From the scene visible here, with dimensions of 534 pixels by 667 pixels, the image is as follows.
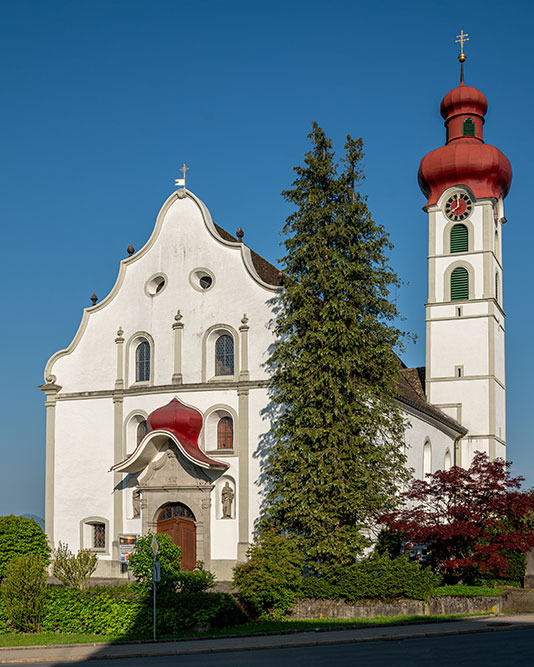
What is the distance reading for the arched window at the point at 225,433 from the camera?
102 ft

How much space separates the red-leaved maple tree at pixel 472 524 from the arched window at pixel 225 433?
6.56 meters

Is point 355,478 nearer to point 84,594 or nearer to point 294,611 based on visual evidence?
point 294,611

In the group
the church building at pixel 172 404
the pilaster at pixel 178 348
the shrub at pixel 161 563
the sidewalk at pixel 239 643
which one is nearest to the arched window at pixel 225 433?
the church building at pixel 172 404

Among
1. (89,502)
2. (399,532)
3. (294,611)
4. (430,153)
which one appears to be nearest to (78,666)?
(294,611)

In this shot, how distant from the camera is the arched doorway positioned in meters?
30.3

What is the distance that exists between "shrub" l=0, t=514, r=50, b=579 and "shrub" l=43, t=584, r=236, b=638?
9087 millimetres

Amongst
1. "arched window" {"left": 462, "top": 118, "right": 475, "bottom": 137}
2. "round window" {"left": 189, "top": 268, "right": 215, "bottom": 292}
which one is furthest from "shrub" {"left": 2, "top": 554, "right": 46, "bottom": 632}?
"arched window" {"left": 462, "top": 118, "right": 475, "bottom": 137}

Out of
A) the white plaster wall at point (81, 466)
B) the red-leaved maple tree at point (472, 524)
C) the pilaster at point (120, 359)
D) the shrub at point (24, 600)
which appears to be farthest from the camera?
the pilaster at point (120, 359)

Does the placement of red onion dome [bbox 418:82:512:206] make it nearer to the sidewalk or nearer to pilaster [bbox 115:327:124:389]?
pilaster [bbox 115:327:124:389]

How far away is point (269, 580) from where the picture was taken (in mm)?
22484

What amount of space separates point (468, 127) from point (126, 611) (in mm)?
34766

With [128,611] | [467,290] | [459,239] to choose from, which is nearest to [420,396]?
[467,290]

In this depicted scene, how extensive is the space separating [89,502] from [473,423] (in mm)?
20273

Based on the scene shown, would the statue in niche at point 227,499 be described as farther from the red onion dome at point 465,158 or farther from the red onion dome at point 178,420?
the red onion dome at point 465,158
